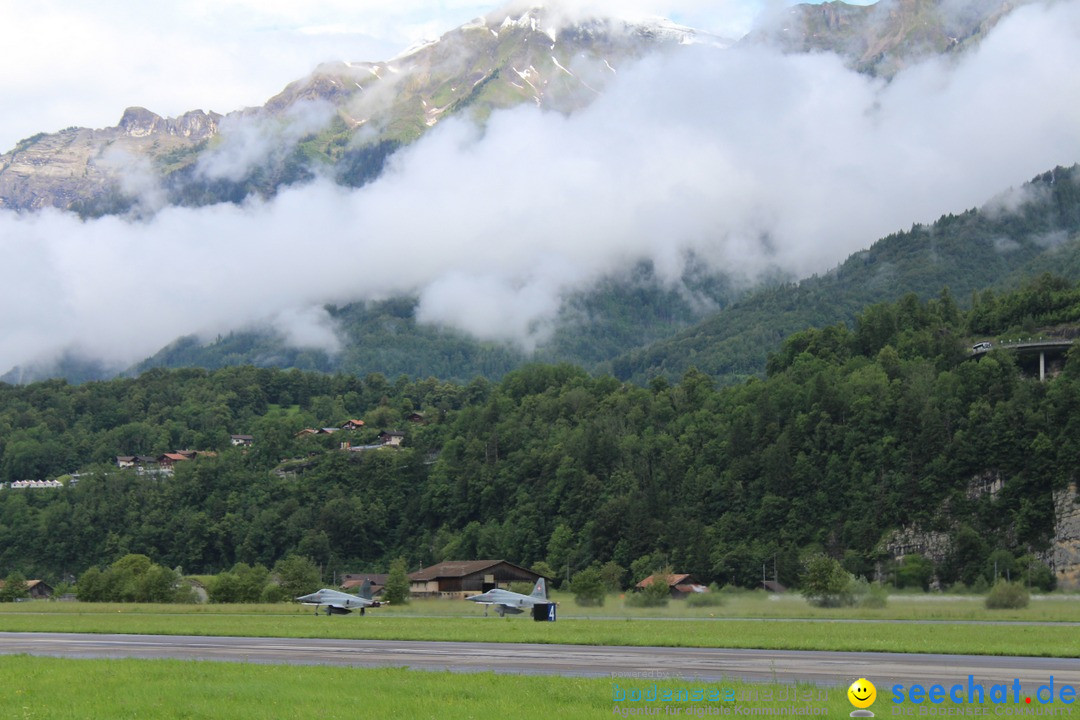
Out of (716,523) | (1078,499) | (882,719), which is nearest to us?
(882,719)

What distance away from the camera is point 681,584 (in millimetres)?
125375

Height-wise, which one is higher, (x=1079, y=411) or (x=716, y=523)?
(x=1079, y=411)

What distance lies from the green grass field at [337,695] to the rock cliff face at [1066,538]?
8601cm

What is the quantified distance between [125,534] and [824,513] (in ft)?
377

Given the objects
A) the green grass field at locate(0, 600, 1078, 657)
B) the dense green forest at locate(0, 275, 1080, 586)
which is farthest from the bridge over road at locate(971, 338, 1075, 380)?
the green grass field at locate(0, 600, 1078, 657)

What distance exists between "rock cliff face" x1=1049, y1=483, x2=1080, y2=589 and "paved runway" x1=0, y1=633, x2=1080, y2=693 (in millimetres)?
72834

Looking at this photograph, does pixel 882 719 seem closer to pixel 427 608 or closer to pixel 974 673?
pixel 974 673

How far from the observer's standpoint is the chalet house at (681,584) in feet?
393

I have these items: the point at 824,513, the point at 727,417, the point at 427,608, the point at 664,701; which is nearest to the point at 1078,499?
the point at 824,513

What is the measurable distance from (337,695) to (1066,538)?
98108 mm

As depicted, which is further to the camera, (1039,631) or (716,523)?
(716,523)

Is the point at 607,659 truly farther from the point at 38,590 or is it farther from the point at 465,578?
the point at 38,590

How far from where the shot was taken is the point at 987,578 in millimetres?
110688

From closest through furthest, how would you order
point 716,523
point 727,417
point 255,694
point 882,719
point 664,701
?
point 882,719 < point 664,701 < point 255,694 < point 716,523 < point 727,417
